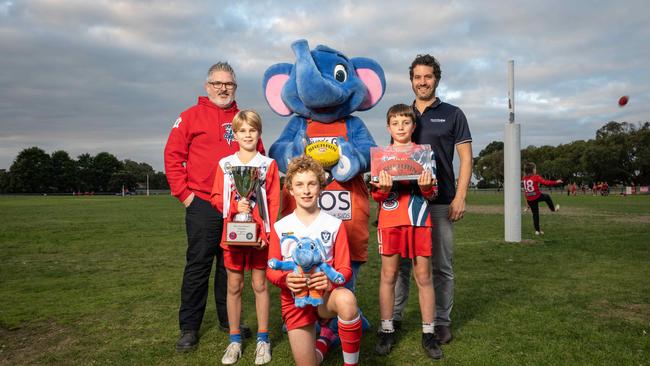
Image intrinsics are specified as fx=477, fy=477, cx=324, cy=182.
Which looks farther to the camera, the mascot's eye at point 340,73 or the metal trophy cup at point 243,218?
the mascot's eye at point 340,73

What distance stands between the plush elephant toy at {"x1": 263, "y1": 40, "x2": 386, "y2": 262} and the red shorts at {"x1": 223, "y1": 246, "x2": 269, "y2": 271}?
47cm

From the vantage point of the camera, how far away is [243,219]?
338 cm

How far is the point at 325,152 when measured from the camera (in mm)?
4047

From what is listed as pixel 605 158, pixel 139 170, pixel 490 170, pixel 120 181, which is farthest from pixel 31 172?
pixel 605 158

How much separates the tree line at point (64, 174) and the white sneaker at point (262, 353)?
3865 inches

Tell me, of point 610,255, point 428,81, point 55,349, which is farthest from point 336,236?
point 610,255

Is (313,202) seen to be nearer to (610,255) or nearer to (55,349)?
(55,349)

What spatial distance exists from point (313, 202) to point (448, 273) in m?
1.57

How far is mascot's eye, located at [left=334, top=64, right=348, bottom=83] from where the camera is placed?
4.32 metres

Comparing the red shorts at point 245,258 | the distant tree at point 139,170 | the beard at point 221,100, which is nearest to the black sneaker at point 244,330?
the red shorts at point 245,258

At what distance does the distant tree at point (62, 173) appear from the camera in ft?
294

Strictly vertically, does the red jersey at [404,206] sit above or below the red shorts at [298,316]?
above

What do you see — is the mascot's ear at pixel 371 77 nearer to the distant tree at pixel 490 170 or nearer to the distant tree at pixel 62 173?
the distant tree at pixel 490 170

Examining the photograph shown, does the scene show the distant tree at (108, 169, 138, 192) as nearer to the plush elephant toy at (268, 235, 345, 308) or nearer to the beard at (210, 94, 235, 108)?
the beard at (210, 94, 235, 108)
